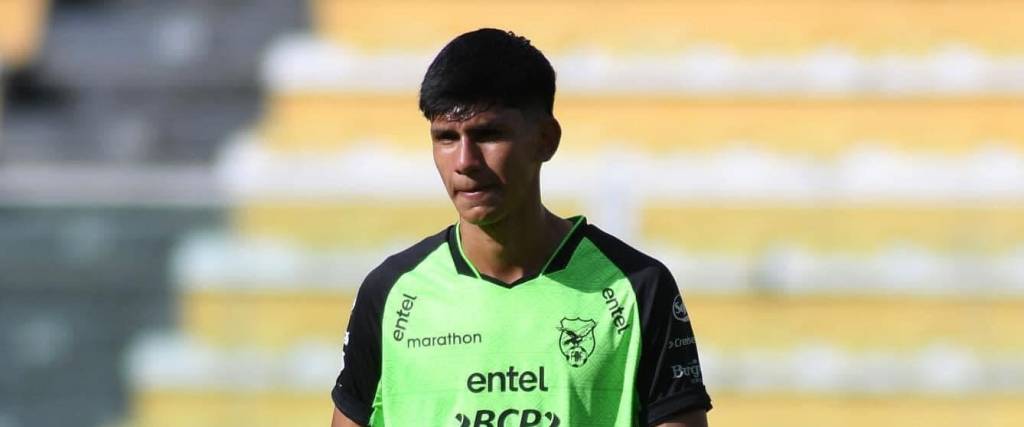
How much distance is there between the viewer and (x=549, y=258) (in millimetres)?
2432

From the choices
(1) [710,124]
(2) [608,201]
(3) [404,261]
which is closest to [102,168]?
(2) [608,201]

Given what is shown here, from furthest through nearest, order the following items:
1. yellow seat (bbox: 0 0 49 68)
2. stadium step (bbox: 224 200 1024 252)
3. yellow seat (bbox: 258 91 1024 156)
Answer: yellow seat (bbox: 0 0 49 68), yellow seat (bbox: 258 91 1024 156), stadium step (bbox: 224 200 1024 252)

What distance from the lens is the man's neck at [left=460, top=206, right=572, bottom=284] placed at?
240cm

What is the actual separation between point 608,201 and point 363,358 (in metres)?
3.04

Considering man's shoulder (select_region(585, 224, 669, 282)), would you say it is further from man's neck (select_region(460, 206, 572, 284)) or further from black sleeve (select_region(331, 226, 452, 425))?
black sleeve (select_region(331, 226, 452, 425))

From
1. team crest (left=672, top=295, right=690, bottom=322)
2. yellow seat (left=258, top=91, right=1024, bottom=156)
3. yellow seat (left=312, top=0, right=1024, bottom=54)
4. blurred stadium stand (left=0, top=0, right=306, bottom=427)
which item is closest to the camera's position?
team crest (left=672, top=295, right=690, bottom=322)

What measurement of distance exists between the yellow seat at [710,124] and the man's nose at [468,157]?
3659mm

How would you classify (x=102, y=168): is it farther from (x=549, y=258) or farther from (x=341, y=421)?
(x=549, y=258)

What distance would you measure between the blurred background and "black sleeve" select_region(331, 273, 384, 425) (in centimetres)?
290

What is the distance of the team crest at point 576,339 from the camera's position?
235 centimetres

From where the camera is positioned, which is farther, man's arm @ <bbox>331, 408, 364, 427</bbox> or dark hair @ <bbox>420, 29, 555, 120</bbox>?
man's arm @ <bbox>331, 408, 364, 427</bbox>

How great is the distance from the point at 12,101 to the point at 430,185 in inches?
67.2

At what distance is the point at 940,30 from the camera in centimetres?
611

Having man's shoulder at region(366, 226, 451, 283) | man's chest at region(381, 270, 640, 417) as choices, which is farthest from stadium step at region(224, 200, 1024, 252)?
man's chest at region(381, 270, 640, 417)
